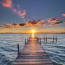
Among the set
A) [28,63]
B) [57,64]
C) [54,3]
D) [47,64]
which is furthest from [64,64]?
[54,3]

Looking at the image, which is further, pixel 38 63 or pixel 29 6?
pixel 29 6

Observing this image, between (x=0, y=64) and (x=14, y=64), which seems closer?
(x=14, y=64)

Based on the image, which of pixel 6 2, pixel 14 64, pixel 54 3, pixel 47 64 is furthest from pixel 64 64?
pixel 6 2

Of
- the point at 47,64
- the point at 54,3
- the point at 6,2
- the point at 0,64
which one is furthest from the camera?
the point at 54,3

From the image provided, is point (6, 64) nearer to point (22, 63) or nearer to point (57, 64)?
point (22, 63)

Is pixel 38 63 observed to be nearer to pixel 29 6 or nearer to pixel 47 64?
pixel 47 64

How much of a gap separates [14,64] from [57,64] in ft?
18.3

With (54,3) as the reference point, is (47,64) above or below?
below

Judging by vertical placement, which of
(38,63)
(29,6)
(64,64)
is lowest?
(64,64)

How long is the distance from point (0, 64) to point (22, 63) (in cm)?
430

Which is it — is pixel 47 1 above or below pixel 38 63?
above

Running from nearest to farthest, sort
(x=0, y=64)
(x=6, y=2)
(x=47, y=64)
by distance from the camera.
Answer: (x=47, y=64)
(x=0, y=64)
(x=6, y=2)

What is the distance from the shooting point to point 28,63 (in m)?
5.60

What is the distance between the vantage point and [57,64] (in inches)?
348
